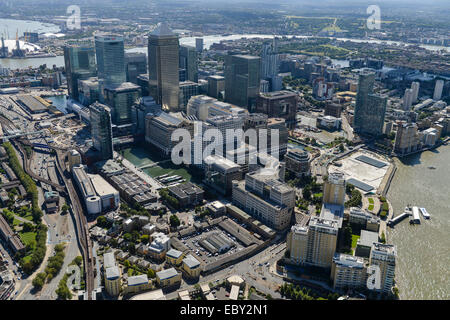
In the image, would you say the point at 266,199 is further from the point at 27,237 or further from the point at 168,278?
the point at 27,237

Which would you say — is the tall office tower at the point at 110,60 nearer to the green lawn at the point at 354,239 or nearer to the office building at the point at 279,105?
the office building at the point at 279,105

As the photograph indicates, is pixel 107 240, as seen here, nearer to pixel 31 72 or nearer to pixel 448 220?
pixel 448 220

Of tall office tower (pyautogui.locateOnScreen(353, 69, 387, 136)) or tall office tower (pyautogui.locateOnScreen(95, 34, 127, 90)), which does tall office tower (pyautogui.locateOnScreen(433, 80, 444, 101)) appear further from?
tall office tower (pyautogui.locateOnScreen(95, 34, 127, 90))

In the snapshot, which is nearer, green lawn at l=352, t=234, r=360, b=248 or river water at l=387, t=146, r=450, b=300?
river water at l=387, t=146, r=450, b=300

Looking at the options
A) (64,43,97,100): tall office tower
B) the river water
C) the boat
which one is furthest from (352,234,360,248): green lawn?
(64,43,97,100): tall office tower
